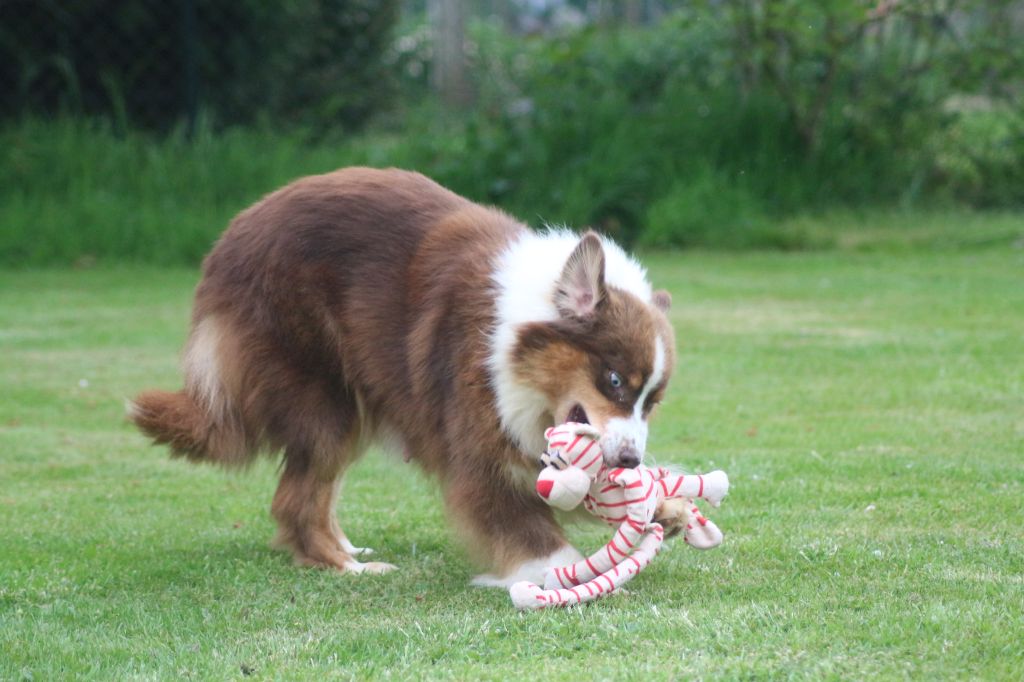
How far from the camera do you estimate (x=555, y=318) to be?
15.2 ft

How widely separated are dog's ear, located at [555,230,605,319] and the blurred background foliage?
29.0ft

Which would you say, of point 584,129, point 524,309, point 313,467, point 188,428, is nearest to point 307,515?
point 313,467

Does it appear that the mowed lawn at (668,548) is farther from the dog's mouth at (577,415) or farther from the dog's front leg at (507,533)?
the dog's mouth at (577,415)

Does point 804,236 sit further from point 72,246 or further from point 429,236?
point 429,236

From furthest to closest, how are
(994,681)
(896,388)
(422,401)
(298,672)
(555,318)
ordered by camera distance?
(896,388), (422,401), (555,318), (298,672), (994,681)

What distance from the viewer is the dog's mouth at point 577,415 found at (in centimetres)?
455

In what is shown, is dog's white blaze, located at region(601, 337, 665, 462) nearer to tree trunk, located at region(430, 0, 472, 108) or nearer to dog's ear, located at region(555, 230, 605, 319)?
dog's ear, located at region(555, 230, 605, 319)

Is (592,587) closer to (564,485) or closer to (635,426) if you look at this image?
(564,485)

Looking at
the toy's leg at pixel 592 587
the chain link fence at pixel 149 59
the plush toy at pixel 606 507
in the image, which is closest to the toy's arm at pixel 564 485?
the plush toy at pixel 606 507

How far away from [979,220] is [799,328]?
4998 millimetres

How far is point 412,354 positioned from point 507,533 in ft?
2.48

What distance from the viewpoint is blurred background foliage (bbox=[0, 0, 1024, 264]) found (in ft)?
44.9

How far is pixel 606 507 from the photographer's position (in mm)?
4586

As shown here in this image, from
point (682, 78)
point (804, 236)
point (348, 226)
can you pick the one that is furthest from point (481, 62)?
point (348, 226)
